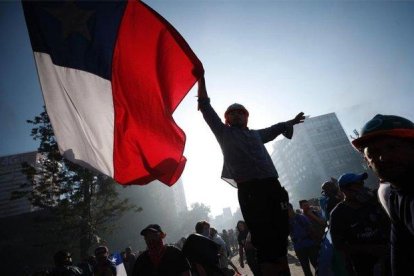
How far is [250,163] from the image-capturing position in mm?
2584

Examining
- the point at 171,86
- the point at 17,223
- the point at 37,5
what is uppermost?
the point at 37,5

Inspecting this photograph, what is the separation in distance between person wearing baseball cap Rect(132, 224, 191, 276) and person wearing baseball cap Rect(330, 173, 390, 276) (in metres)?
2.11

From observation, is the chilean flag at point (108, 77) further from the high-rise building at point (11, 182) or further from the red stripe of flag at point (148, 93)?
the high-rise building at point (11, 182)

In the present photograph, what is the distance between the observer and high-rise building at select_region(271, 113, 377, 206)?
8888cm

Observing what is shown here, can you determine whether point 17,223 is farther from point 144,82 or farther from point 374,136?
point 374,136

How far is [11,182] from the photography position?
9881cm

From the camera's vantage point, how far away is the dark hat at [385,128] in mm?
1411

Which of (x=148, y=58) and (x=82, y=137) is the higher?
(x=148, y=58)

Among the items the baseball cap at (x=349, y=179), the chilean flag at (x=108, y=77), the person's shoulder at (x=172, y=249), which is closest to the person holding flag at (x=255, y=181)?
the chilean flag at (x=108, y=77)

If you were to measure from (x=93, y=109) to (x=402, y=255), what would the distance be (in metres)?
3.34

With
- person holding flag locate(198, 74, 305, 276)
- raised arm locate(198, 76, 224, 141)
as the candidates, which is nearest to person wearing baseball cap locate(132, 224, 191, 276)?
person holding flag locate(198, 74, 305, 276)

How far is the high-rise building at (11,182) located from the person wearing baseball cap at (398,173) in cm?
10190

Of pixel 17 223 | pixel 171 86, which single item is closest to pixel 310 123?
pixel 17 223

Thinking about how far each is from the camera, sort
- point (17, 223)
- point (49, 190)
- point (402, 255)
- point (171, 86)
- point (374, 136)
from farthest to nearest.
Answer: point (17, 223), point (49, 190), point (171, 86), point (374, 136), point (402, 255)
